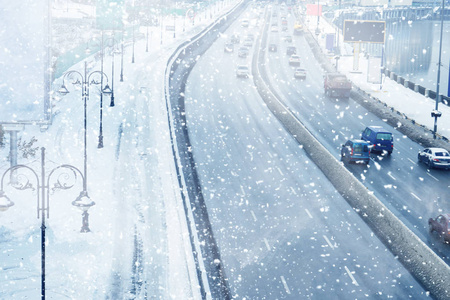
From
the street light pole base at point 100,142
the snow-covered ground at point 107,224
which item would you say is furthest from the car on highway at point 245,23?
the street light pole base at point 100,142

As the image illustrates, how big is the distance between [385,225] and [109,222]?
1243 centimetres

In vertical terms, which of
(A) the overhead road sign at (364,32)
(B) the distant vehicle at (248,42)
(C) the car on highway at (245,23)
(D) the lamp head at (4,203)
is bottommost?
(D) the lamp head at (4,203)

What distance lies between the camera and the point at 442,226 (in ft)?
90.9

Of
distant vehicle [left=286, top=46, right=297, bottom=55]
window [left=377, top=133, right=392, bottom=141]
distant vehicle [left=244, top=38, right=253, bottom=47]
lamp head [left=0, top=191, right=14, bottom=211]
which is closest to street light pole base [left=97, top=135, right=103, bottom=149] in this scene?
window [left=377, top=133, right=392, bottom=141]

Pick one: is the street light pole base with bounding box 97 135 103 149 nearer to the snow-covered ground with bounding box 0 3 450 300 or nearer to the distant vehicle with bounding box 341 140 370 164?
the snow-covered ground with bounding box 0 3 450 300

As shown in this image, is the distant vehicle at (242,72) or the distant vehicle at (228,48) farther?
the distant vehicle at (228,48)

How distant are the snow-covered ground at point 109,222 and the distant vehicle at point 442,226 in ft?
35.7

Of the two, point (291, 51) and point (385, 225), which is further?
point (291, 51)

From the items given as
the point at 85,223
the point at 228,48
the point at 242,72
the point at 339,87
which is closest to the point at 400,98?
the point at 339,87

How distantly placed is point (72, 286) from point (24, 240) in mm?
4830

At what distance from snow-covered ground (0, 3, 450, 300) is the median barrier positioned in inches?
344

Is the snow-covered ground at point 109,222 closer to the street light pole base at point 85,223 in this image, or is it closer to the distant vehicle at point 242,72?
the street light pole base at point 85,223

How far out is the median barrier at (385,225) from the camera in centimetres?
2370

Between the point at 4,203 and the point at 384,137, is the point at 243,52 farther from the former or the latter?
the point at 4,203
